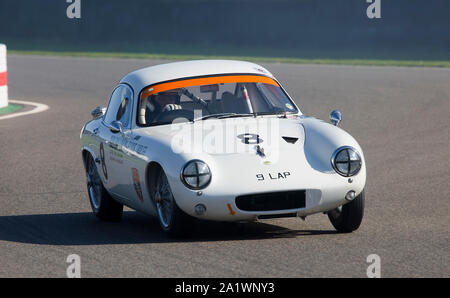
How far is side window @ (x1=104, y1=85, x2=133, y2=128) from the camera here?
8945 mm

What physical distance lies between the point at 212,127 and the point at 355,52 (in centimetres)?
2647

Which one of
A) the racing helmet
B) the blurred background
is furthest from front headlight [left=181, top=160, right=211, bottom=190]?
the blurred background

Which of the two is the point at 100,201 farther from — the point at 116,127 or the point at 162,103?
the point at 162,103

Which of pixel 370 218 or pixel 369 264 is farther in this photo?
pixel 370 218

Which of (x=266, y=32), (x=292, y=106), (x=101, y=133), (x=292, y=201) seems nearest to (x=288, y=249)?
(x=292, y=201)

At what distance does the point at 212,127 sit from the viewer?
8.28 m

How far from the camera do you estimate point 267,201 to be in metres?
7.50

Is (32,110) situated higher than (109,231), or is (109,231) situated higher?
(32,110)

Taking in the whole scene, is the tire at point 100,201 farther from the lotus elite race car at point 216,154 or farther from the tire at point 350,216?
the tire at point 350,216

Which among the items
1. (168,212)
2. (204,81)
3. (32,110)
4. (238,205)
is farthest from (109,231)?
(32,110)

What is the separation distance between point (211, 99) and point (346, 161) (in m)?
1.73

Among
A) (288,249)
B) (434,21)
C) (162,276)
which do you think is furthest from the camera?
(434,21)

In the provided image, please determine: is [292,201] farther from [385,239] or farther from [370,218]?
[370,218]

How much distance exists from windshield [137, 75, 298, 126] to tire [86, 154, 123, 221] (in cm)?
90
